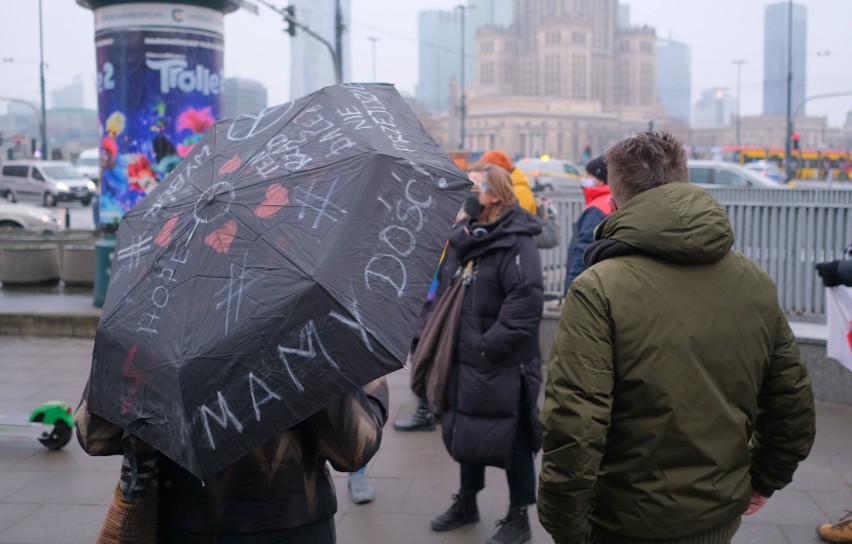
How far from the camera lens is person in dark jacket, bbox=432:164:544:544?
178 inches

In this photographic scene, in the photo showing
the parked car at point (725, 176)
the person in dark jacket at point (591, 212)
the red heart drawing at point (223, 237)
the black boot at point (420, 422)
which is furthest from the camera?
the parked car at point (725, 176)

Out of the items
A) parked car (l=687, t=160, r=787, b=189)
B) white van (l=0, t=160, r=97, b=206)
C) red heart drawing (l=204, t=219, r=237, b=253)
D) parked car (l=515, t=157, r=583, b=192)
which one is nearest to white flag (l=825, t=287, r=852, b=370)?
red heart drawing (l=204, t=219, r=237, b=253)

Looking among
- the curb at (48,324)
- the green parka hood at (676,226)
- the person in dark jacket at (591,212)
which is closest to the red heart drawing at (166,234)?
the green parka hood at (676,226)

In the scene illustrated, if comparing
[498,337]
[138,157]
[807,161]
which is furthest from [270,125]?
[807,161]

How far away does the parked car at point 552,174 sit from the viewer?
42156 mm

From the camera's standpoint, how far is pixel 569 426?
2.51 meters

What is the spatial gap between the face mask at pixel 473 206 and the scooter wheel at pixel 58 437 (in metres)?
3.17

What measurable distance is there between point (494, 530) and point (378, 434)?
8.22 feet

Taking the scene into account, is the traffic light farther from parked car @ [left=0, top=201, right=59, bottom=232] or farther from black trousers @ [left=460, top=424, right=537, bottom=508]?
black trousers @ [left=460, top=424, right=537, bottom=508]

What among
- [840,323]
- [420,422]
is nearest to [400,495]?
[420,422]

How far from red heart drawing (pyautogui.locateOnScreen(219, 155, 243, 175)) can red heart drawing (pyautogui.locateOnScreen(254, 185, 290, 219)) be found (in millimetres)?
215

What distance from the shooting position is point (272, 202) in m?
2.49

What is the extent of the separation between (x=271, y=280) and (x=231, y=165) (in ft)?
1.76

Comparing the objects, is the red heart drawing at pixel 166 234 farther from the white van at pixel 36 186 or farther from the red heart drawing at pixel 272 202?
the white van at pixel 36 186
